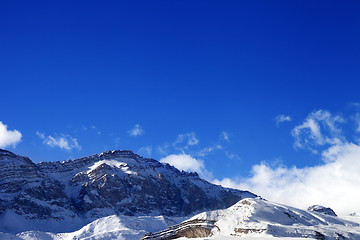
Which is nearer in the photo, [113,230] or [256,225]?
[256,225]

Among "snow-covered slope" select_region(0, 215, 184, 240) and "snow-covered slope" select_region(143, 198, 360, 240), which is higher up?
"snow-covered slope" select_region(0, 215, 184, 240)

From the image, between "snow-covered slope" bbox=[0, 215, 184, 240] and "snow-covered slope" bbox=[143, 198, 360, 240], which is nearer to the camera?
"snow-covered slope" bbox=[143, 198, 360, 240]

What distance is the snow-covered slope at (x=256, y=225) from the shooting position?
3767 cm

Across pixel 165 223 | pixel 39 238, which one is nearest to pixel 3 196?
pixel 39 238

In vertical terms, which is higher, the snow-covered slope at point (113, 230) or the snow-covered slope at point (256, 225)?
the snow-covered slope at point (113, 230)

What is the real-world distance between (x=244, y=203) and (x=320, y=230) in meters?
9.96

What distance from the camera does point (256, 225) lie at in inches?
1499

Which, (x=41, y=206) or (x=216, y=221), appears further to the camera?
(x=41, y=206)

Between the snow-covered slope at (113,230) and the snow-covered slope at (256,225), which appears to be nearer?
the snow-covered slope at (256,225)

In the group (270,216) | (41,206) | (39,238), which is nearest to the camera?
(270,216)

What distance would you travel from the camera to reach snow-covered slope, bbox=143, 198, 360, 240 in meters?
37.7

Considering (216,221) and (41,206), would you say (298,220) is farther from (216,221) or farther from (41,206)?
(41,206)

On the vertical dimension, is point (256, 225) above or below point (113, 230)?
below

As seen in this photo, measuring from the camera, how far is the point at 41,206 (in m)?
197
